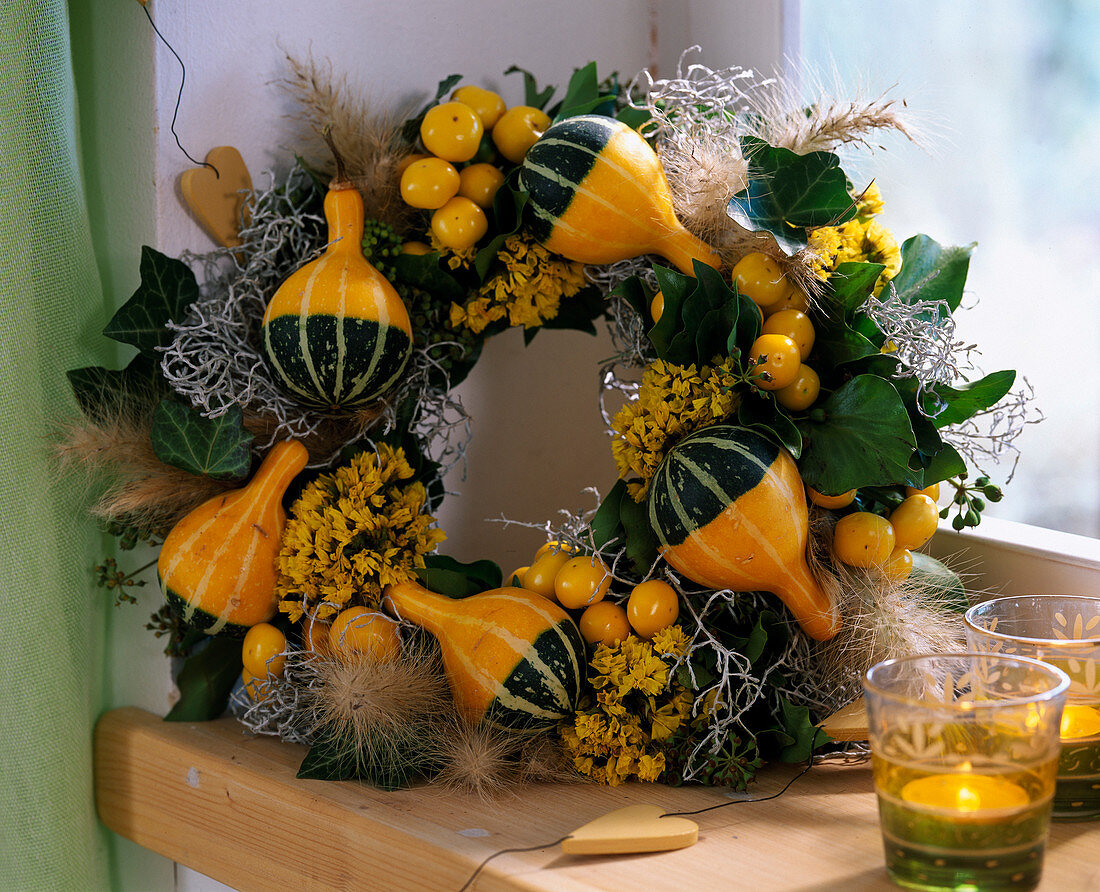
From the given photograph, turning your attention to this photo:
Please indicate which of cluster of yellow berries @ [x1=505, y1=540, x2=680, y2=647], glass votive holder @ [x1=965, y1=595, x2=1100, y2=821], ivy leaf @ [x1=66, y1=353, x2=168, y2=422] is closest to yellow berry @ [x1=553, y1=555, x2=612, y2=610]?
cluster of yellow berries @ [x1=505, y1=540, x2=680, y2=647]

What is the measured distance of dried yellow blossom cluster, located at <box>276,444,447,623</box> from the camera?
70cm

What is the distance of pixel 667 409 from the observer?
2.10ft

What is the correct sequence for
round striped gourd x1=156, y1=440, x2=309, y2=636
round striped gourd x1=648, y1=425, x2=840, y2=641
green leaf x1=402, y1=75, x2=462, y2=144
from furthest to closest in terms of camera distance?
green leaf x1=402, y1=75, x2=462, y2=144 → round striped gourd x1=156, y1=440, x2=309, y2=636 → round striped gourd x1=648, y1=425, x2=840, y2=641

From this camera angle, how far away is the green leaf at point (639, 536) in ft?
2.16

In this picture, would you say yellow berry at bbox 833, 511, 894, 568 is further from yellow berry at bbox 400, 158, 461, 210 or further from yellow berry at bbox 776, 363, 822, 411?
yellow berry at bbox 400, 158, 461, 210

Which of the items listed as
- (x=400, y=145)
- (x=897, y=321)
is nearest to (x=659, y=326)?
(x=897, y=321)

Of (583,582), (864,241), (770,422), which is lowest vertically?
(583,582)

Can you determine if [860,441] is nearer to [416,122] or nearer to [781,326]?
[781,326]

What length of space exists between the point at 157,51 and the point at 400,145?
18 cm

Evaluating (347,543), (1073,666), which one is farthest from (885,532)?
(347,543)

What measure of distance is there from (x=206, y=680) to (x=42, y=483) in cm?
19

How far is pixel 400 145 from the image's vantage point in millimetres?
773

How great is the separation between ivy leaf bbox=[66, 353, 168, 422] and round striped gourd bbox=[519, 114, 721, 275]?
0.30m

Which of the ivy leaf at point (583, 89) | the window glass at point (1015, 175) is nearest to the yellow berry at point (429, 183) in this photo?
the ivy leaf at point (583, 89)
